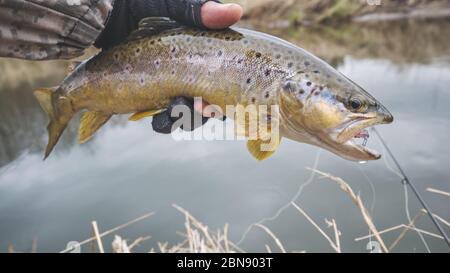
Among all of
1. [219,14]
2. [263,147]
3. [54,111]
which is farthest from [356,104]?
[54,111]

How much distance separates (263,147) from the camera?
211 cm

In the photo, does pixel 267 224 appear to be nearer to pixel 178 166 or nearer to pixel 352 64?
pixel 178 166

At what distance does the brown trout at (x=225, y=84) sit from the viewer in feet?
6.50

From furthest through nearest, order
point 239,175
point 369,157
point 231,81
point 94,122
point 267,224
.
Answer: point 239,175 < point 267,224 < point 94,122 < point 231,81 < point 369,157

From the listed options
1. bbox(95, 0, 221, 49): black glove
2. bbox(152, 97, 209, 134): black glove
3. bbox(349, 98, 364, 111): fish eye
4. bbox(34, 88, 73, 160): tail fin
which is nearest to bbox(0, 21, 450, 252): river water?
bbox(152, 97, 209, 134): black glove

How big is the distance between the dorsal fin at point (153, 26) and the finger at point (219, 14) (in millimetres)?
200

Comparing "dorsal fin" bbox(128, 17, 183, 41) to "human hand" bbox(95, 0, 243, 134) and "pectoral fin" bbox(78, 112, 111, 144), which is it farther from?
"pectoral fin" bbox(78, 112, 111, 144)

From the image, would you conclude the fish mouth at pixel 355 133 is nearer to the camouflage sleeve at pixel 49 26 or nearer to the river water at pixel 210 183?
the camouflage sleeve at pixel 49 26

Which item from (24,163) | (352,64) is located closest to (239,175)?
(24,163)

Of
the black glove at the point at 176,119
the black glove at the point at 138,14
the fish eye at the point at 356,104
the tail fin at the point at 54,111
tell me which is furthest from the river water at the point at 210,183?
the fish eye at the point at 356,104

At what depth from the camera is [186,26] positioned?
2.27 m
